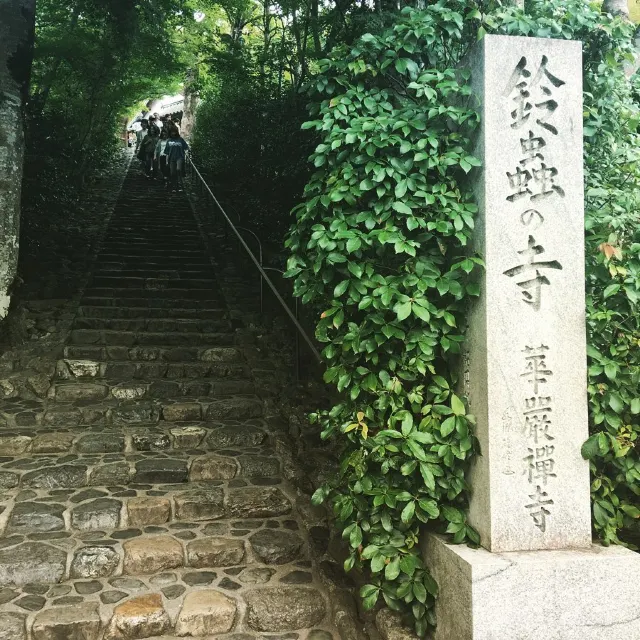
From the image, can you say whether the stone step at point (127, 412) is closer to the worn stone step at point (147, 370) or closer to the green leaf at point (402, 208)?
the worn stone step at point (147, 370)

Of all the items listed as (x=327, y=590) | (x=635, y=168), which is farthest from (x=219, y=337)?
(x=635, y=168)

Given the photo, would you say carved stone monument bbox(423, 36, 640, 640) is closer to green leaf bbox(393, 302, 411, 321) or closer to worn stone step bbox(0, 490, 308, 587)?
green leaf bbox(393, 302, 411, 321)

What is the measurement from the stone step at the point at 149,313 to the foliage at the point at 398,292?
14.2 ft

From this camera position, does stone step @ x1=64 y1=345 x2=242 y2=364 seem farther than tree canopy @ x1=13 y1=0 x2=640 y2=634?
Yes

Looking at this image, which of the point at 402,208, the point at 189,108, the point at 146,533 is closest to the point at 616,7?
the point at 402,208

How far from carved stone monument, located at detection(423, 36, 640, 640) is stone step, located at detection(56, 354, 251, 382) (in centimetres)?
346

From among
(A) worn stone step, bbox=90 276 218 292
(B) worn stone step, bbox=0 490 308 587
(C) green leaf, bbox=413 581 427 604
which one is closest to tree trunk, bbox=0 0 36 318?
(A) worn stone step, bbox=90 276 218 292

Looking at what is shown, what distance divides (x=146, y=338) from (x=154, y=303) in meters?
1.07

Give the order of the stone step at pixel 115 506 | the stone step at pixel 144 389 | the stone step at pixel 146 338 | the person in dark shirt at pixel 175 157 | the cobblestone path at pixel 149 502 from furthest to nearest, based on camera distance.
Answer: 1. the person in dark shirt at pixel 175 157
2. the stone step at pixel 146 338
3. the stone step at pixel 144 389
4. the stone step at pixel 115 506
5. the cobblestone path at pixel 149 502

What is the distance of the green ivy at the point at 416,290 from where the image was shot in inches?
101

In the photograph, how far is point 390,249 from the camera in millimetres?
2766

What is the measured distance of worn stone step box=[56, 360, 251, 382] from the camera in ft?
17.9

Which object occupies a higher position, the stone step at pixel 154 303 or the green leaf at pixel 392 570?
the stone step at pixel 154 303

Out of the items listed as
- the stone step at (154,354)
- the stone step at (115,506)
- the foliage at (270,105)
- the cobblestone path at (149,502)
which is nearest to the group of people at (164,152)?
the foliage at (270,105)
